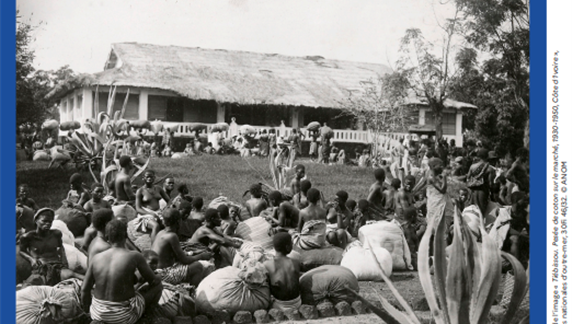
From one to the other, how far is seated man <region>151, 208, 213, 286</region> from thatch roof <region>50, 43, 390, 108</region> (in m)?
2.39

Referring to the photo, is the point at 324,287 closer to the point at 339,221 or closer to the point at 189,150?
the point at 339,221

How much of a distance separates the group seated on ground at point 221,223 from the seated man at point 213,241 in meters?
0.01

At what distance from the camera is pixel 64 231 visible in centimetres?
659

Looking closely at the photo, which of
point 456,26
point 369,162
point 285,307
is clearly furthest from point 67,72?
point 456,26

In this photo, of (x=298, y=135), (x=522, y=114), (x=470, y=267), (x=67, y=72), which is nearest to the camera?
(x=470, y=267)

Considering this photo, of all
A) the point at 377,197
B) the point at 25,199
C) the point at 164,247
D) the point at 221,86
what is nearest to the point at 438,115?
the point at 377,197

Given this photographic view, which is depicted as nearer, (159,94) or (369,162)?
(159,94)

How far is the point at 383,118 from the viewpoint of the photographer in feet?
29.9

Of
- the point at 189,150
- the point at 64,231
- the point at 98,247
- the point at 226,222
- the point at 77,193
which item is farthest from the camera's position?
the point at 189,150

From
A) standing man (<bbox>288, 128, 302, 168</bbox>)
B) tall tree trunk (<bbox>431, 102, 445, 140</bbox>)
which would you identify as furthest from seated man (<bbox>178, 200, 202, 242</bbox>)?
tall tree trunk (<bbox>431, 102, 445, 140</bbox>)

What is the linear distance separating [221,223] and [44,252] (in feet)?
6.95

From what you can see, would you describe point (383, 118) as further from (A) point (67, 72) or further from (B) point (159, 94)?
(A) point (67, 72)

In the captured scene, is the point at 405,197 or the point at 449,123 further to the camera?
the point at 449,123
